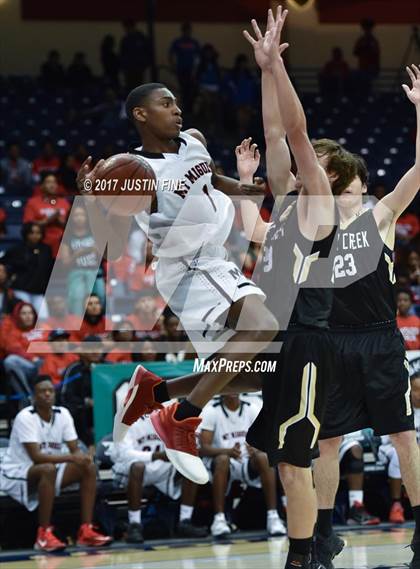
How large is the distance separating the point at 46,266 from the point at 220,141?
6.71 metres

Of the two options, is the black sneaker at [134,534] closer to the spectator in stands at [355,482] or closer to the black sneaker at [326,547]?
the spectator in stands at [355,482]

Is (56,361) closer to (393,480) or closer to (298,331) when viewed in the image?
(393,480)

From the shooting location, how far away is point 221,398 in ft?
32.0

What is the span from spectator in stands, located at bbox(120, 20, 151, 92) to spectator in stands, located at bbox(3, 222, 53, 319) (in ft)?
20.9

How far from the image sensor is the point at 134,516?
9039mm

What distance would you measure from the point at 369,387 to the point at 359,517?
3.73m

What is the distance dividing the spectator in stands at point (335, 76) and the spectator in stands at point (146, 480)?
1175 cm

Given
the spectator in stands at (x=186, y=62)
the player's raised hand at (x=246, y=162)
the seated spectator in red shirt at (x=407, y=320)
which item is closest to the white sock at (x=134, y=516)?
the player's raised hand at (x=246, y=162)

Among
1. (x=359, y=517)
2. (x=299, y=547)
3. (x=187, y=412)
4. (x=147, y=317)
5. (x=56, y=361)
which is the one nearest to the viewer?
(x=299, y=547)

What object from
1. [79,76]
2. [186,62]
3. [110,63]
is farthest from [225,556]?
[110,63]

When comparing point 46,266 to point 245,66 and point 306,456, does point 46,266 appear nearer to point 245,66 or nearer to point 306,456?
point 306,456

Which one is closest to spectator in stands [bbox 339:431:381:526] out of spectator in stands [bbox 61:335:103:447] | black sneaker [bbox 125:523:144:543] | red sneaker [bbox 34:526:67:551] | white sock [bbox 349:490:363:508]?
white sock [bbox 349:490:363:508]

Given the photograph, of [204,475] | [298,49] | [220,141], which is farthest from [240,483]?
[298,49]

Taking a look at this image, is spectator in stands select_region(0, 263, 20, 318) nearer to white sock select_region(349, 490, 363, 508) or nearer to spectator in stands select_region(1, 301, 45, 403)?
spectator in stands select_region(1, 301, 45, 403)
